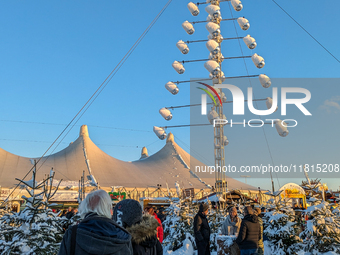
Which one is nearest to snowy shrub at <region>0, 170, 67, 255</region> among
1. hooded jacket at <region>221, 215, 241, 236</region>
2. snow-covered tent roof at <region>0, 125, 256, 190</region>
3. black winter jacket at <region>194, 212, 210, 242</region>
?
black winter jacket at <region>194, 212, 210, 242</region>

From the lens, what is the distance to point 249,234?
17.4 feet

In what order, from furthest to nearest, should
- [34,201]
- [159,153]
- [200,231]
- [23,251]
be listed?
[159,153] → [200,231] → [34,201] → [23,251]

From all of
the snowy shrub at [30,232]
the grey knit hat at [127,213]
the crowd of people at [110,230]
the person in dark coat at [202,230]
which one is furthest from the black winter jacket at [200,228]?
the grey knit hat at [127,213]

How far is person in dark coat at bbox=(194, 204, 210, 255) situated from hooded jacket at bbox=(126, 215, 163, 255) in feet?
12.3

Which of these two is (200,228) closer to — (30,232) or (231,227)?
(231,227)

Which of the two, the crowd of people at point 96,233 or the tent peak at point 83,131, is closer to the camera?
the crowd of people at point 96,233

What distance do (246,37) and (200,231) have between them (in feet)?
39.7

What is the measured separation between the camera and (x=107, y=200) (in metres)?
2.14

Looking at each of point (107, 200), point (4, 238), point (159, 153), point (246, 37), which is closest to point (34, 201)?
point (4, 238)

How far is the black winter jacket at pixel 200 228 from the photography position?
6.33m

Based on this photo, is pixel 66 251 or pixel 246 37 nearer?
pixel 66 251

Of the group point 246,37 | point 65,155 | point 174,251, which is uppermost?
point 246,37

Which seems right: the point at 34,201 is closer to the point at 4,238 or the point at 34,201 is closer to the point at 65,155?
the point at 4,238

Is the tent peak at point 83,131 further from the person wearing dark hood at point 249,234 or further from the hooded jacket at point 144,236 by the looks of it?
the hooded jacket at point 144,236
